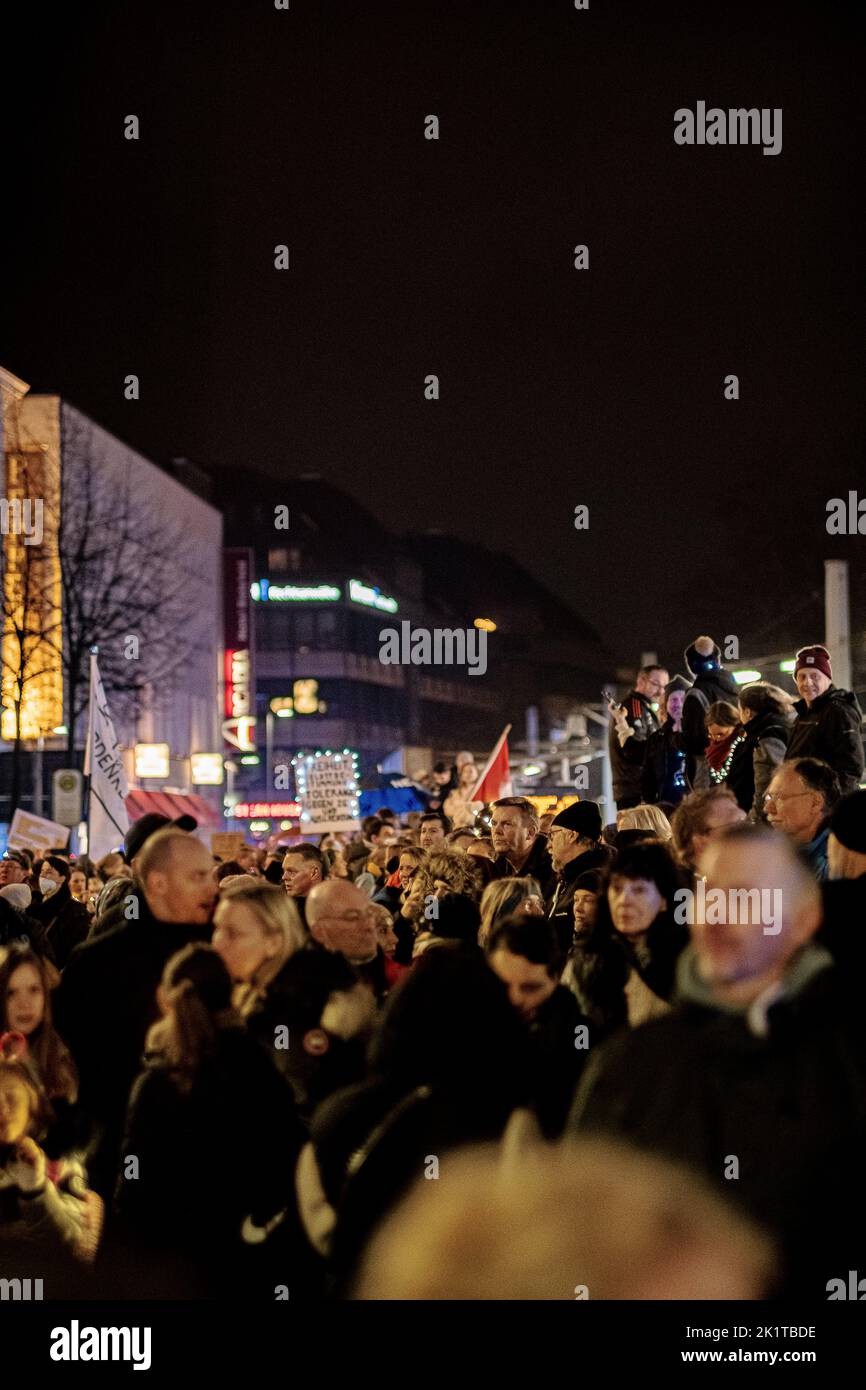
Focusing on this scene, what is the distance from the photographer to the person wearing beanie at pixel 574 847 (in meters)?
8.49

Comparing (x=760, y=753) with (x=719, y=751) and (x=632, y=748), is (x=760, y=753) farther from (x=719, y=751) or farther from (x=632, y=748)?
(x=632, y=748)

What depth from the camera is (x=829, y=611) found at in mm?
17406

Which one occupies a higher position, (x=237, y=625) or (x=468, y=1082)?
(x=237, y=625)

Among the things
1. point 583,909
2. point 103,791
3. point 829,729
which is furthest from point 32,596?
point 583,909

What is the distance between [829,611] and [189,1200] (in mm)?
12961

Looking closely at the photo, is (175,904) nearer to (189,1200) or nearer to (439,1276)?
(189,1200)

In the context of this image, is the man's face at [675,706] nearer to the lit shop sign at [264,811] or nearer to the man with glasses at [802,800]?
the man with glasses at [802,800]

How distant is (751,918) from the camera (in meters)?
4.34

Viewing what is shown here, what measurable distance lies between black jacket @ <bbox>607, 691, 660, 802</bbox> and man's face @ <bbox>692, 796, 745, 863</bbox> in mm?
6111

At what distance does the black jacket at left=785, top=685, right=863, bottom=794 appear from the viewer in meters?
9.69

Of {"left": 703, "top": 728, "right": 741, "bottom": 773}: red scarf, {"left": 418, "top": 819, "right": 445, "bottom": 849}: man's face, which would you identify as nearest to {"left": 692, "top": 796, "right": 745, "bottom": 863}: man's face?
{"left": 703, "top": 728, "right": 741, "bottom": 773}: red scarf

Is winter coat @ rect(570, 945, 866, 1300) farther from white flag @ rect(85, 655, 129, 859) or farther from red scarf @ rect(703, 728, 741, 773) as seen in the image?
white flag @ rect(85, 655, 129, 859)

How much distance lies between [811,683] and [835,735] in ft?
1.21
